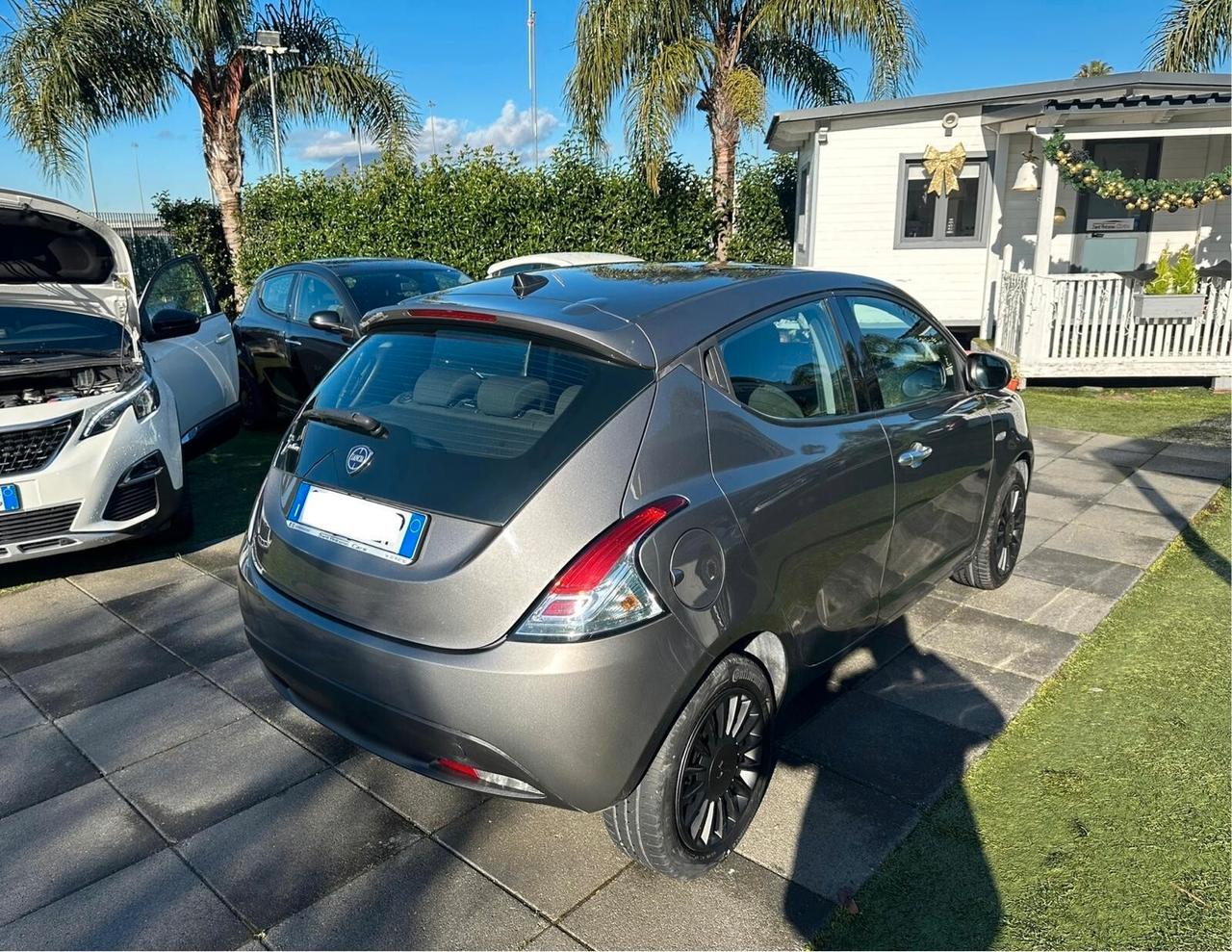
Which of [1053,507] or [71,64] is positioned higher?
[71,64]

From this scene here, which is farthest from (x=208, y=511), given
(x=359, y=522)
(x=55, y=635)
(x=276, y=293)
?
(x=359, y=522)

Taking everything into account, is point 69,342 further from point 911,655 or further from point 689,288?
point 911,655

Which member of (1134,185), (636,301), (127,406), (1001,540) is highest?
(1134,185)

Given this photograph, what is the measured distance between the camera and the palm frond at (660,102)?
37.3 feet

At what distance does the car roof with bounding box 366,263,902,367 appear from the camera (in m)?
2.47

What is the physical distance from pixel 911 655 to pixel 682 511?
6.77 ft

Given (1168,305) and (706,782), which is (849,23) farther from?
(706,782)

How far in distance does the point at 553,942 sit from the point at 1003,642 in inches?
103

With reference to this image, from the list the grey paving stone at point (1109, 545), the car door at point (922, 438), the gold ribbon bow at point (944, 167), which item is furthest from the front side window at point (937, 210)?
the car door at point (922, 438)

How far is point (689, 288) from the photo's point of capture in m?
2.84

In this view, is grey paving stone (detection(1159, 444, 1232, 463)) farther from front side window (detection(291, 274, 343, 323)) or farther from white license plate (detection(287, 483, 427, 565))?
white license plate (detection(287, 483, 427, 565))

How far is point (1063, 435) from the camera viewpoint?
322 inches

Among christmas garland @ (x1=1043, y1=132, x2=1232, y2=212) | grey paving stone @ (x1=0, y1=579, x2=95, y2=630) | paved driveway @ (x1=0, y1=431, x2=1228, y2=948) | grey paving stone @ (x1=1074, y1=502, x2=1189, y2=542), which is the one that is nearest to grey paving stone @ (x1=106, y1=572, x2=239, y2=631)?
paved driveway @ (x1=0, y1=431, x2=1228, y2=948)

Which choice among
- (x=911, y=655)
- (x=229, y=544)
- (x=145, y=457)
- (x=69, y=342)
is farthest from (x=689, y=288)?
(x=69, y=342)
